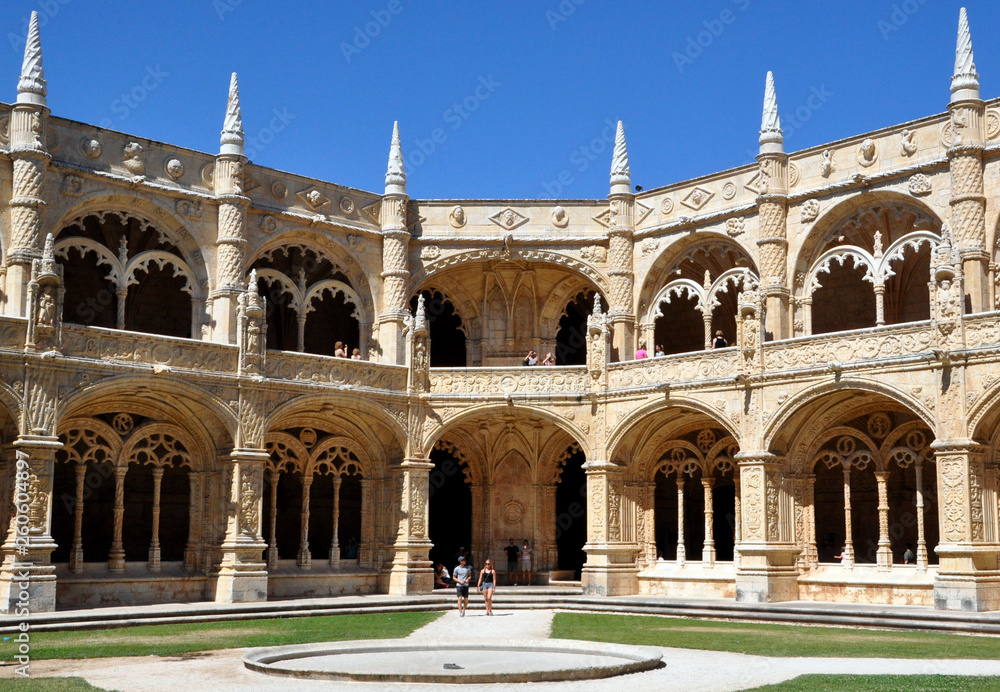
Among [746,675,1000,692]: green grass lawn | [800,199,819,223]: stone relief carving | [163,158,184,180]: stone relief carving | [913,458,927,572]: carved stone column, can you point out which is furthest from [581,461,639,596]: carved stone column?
[746,675,1000,692]: green grass lawn

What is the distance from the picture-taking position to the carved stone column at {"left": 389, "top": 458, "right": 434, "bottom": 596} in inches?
1284

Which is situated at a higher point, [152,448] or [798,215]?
[798,215]

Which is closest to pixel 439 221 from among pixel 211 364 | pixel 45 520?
pixel 211 364

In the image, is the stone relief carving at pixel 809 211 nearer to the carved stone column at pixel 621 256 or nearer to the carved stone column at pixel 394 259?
the carved stone column at pixel 621 256

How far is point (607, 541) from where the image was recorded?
107 ft

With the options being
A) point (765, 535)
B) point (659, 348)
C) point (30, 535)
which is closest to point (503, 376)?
point (659, 348)

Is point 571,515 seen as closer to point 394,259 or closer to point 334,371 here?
point 394,259

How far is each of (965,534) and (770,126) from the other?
12309mm

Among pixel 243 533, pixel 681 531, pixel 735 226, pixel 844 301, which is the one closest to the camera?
pixel 243 533

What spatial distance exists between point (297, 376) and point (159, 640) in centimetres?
1082

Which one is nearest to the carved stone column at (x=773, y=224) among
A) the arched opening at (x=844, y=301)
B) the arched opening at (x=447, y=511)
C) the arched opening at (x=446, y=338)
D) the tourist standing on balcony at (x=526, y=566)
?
the arched opening at (x=844, y=301)

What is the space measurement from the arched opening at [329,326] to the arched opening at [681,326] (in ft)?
33.5

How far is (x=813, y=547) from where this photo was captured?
30.3 m

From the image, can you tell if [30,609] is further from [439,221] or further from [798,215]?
[798,215]
